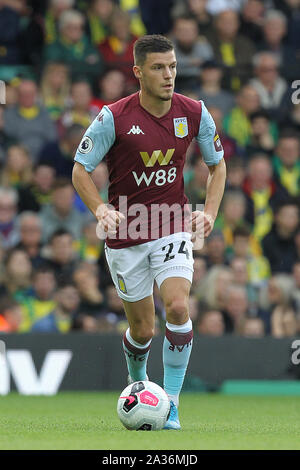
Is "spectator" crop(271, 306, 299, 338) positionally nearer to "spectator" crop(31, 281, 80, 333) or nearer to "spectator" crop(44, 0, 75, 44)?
"spectator" crop(31, 281, 80, 333)

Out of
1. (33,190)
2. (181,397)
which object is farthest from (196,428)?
(33,190)

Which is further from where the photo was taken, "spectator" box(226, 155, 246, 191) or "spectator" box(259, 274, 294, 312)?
"spectator" box(226, 155, 246, 191)

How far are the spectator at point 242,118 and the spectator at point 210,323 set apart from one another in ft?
8.96

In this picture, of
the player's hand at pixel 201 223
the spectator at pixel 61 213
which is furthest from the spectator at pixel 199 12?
the player's hand at pixel 201 223

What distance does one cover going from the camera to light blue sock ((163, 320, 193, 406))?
7.33 metres

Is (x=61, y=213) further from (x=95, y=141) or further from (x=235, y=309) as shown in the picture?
(x=95, y=141)

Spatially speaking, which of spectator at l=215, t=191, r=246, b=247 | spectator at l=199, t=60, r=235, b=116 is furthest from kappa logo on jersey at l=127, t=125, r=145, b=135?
spectator at l=199, t=60, r=235, b=116

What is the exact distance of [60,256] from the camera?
11688 millimetres

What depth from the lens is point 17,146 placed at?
1227 cm

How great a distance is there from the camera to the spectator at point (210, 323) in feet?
38.2

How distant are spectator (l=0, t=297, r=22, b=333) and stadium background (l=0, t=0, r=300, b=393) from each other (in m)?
0.02

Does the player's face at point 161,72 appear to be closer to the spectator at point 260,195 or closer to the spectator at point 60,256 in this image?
the spectator at point 60,256

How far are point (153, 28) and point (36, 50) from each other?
1.68m

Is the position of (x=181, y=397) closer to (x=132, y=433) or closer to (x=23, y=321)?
(x=23, y=321)
